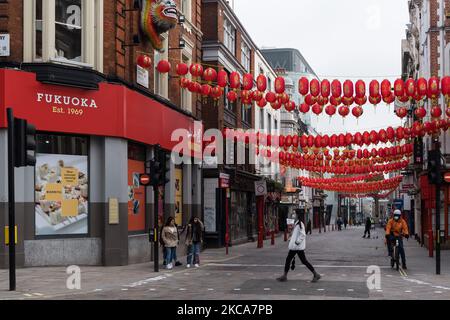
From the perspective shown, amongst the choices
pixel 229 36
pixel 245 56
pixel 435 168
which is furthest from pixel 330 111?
pixel 245 56

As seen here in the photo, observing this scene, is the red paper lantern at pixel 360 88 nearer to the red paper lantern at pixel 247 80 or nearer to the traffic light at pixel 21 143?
the red paper lantern at pixel 247 80

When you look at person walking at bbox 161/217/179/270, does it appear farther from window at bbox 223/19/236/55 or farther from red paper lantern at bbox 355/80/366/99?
window at bbox 223/19/236/55

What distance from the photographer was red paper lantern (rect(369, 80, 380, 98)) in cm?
2111

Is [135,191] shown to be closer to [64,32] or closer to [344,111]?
[64,32]

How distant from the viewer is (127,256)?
20875mm

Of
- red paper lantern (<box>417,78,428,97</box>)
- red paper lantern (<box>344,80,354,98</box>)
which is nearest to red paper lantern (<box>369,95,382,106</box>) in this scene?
red paper lantern (<box>344,80,354,98</box>)

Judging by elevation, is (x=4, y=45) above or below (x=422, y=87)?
above

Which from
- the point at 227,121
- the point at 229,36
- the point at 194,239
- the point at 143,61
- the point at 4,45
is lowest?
the point at 194,239

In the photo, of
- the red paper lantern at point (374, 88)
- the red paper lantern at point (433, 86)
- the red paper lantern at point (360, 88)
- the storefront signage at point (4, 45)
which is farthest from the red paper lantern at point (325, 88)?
the storefront signage at point (4, 45)

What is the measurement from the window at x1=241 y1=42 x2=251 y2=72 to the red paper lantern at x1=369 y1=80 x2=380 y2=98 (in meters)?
20.8

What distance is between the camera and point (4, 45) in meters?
18.8

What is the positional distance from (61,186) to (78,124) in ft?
6.31
